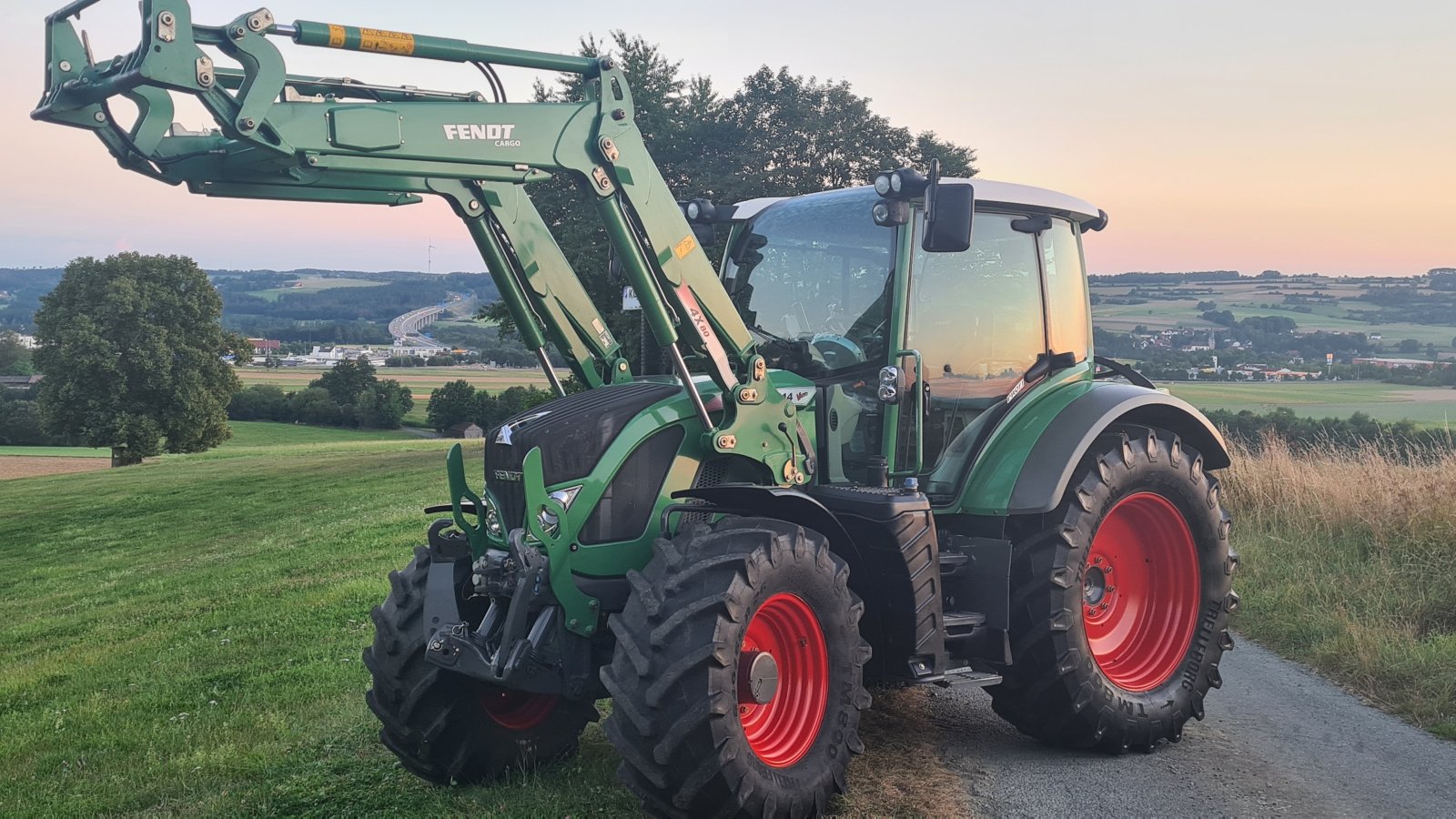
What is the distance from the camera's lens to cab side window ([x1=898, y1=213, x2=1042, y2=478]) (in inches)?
229

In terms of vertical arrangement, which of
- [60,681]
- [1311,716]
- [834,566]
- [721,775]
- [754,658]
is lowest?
[60,681]

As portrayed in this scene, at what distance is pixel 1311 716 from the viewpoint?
6340 millimetres

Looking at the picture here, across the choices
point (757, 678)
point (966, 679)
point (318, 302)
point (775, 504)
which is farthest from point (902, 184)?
point (318, 302)

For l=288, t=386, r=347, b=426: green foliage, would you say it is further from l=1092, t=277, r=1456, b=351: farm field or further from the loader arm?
the loader arm

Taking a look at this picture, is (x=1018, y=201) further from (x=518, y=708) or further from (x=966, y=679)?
(x=518, y=708)

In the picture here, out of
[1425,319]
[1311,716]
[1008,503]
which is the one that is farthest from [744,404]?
[1425,319]

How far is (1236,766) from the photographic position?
218 inches

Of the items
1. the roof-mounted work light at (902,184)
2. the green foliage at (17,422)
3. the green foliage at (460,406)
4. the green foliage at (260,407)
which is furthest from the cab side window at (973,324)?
the green foliage at (260,407)

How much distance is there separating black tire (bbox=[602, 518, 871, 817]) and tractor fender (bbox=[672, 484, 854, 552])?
0.61 ft

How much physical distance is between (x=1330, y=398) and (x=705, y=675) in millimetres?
27207

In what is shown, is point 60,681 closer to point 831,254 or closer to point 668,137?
point 831,254

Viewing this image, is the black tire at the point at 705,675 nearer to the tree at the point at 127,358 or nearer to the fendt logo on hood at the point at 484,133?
the fendt logo on hood at the point at 484,133

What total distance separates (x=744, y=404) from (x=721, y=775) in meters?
1.67

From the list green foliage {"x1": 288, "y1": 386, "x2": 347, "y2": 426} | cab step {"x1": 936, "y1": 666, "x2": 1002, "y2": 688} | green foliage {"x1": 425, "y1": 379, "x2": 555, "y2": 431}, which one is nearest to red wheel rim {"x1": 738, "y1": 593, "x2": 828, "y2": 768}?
cab step {"x1": 936, "y1": 666, "x2": 1002, "y2": 688}
